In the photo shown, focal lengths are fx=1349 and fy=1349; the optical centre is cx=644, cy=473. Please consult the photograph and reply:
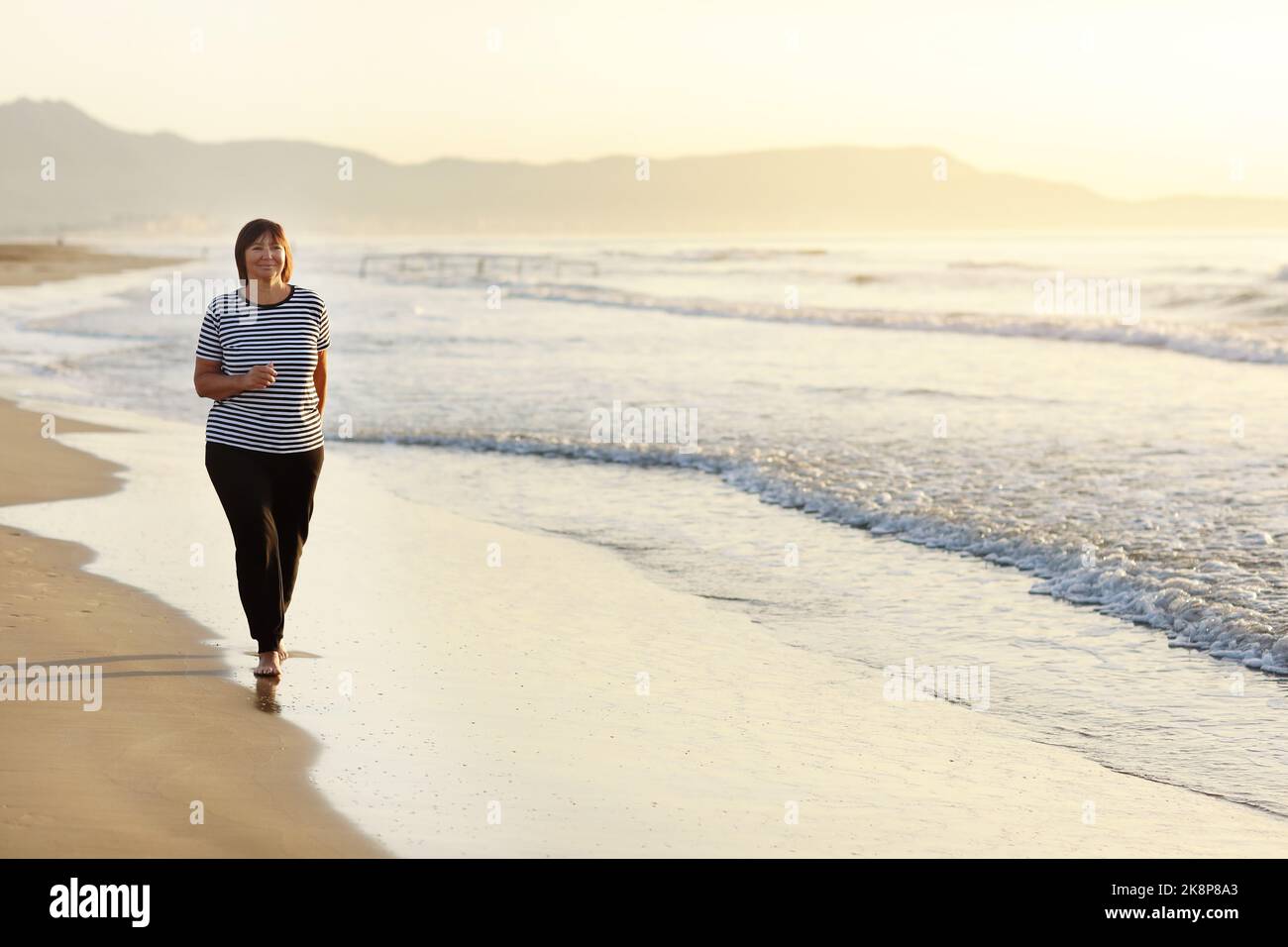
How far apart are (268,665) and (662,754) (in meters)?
1.72

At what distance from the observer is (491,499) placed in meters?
10.3

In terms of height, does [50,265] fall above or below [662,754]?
above

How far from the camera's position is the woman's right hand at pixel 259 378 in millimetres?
5266

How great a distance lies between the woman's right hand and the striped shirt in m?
0.09

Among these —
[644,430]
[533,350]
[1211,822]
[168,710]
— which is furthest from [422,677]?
[533,350]

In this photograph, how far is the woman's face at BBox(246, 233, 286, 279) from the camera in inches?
207

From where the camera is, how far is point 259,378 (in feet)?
17.3

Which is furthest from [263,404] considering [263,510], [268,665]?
[268,665]

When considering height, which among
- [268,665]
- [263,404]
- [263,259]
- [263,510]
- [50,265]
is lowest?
[268,665]

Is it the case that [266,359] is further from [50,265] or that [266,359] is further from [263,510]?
[50,265]

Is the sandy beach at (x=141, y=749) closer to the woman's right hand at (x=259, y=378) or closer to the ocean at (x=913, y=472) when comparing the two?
the woman's right hand at (x=259, y=378)

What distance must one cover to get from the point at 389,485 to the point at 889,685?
590 cm

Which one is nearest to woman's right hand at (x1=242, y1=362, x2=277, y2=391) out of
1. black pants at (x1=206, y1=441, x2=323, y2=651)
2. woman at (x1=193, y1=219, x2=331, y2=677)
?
woman at (x1=193, y1=219, x2=331, y2=677)
